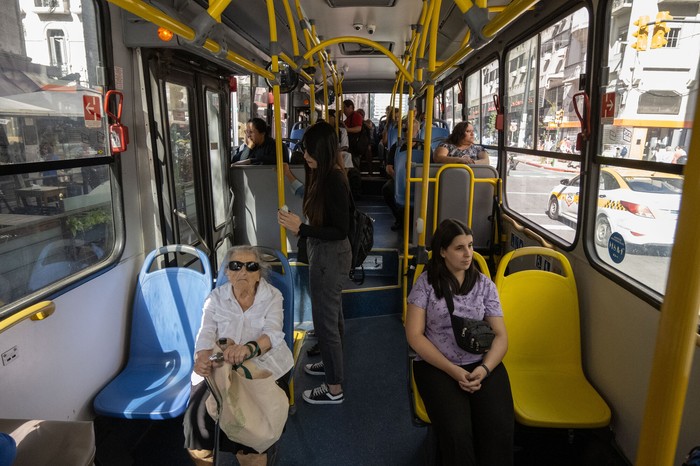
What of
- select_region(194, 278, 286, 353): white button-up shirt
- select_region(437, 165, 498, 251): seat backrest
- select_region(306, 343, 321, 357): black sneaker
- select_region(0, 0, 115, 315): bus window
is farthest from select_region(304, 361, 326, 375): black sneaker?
select_region(437, 165, 498, 251): seat backrest

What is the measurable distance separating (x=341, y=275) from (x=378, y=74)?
7138mm

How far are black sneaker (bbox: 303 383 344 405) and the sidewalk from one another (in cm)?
224

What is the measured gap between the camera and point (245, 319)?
233 centimetres

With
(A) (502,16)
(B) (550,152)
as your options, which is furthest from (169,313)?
(B) (550,152)

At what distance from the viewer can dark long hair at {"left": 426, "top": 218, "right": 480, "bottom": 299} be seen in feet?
7.65

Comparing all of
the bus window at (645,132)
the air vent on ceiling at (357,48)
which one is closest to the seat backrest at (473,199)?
the bus window at (645,132)

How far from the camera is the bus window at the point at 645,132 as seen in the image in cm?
204

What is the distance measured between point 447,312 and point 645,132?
1346 mm

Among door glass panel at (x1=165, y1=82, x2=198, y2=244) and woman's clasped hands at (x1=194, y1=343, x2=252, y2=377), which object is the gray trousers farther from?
door glass panel at (x1=165, y1=82, x2=198, y2=244)

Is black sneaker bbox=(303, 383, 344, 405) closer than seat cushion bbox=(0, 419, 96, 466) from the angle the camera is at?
No

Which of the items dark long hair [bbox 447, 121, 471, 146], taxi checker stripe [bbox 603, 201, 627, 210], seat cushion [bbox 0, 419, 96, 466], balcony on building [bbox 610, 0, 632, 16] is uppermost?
balcony on building [bbox 610, 0, 632, 16]

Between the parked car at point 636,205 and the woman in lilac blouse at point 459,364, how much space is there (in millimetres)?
841

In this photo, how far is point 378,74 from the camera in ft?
29.5

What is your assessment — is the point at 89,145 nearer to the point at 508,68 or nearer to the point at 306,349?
the point at 306,349
